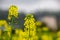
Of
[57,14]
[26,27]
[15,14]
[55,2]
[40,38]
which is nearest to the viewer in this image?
[26,27]

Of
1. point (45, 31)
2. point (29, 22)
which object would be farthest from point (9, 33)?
point (45, 31)

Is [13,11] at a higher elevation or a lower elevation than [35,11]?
higher

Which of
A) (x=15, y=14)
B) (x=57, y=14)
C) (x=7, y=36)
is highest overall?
(x=15, y=14)

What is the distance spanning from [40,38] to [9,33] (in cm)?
102

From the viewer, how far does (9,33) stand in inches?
98.4

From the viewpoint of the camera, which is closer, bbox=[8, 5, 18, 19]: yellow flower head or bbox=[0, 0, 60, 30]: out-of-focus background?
bbox=[8, 5, 18, 19]: yellow flower head

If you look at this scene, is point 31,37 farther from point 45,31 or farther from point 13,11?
point 45,31

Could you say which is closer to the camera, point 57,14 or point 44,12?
point 44,12

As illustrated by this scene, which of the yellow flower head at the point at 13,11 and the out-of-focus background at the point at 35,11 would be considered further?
the out-of-focus background at the point at 35,11

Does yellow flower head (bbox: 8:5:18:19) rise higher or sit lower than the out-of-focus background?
higher

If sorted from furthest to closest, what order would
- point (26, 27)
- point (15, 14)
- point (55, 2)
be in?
point (55, 2)
point (15, 14)
point (26, 27)

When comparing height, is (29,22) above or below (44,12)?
→ above

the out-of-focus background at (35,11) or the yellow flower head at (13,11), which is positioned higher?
the yellow flower head at (13,11)

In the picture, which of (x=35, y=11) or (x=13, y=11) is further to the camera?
(x=35, y=11)
